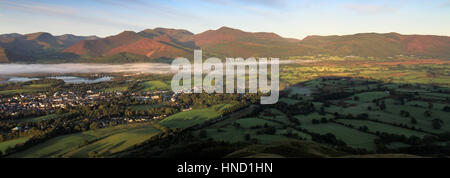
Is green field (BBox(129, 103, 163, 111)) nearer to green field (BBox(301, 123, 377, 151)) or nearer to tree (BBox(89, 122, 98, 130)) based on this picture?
tree (BBox(89, 122, 98, 130))

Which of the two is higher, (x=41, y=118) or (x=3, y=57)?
(x=3, y=57)

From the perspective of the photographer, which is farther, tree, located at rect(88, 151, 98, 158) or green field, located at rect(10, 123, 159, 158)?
green field, located at rect(10, 123, 159, 158)

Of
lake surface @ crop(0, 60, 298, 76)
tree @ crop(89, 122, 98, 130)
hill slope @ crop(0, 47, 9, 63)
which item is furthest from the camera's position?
hill slope @ crop(0, 47, 9, 63)

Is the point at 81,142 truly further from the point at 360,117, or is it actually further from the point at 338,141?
the point at 360,117

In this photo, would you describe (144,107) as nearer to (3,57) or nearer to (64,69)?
(64,69)

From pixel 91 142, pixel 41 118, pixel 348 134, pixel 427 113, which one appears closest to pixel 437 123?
pixel 427 113

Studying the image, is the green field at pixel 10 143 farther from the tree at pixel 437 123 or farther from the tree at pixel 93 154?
the tree at pixel 437 123

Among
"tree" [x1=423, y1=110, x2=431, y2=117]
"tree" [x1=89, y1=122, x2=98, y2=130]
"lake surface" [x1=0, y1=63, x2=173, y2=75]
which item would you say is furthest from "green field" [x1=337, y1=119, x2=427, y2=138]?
"lake surface" [x1=0, y1=63, x2=173, y2=75]

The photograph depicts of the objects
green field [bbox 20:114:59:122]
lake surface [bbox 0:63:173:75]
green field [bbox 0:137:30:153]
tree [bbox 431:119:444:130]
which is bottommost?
green field [bbox 0:137:30:153]

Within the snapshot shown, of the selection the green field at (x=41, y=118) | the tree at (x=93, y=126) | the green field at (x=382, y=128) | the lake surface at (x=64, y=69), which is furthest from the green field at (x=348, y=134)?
the lake surface at (x=64, y=69)
